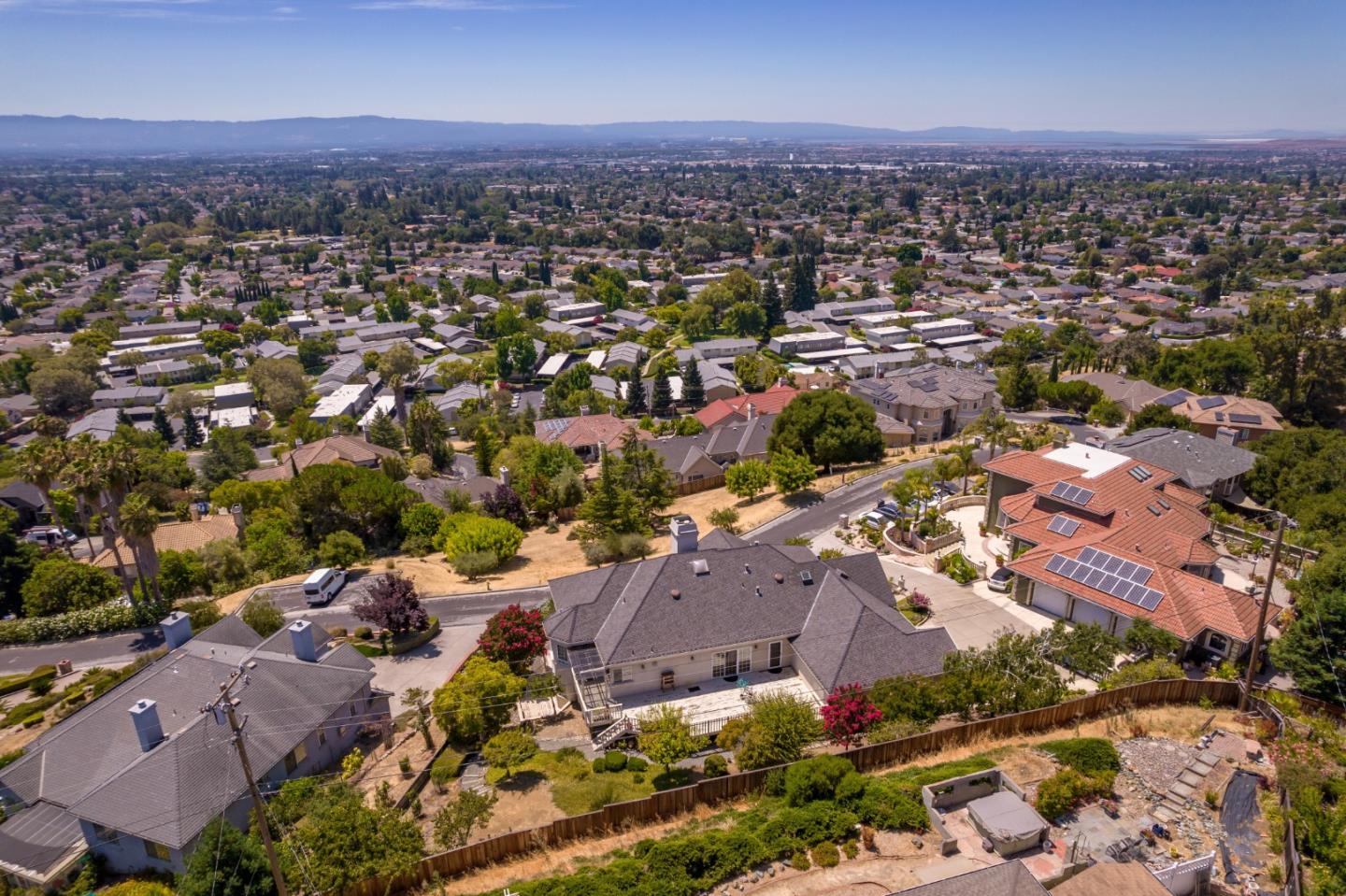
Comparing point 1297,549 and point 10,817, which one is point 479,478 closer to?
point 10,817

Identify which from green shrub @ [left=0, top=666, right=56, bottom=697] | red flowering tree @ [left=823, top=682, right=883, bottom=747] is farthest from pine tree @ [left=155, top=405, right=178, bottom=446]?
red flowering tree @ [left=823, top=682, right=883, bottom=747]

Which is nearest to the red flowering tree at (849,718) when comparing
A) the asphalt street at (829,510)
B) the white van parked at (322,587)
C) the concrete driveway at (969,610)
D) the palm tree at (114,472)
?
the concrete driveway at (969,610)

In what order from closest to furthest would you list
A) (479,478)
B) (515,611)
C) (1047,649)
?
(1047,649) < (515,611) < (479,478)

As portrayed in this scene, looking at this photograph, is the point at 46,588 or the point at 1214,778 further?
the point at 46,588

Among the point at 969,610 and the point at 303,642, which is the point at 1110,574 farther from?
the point at 303,642

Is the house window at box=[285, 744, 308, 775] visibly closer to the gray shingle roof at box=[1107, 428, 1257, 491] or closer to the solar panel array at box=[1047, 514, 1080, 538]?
the solar panel array at box=[1047, 514, 1080, 538]

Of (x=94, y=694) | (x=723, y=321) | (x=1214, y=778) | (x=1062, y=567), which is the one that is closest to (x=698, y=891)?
(x=1214, y=778)
